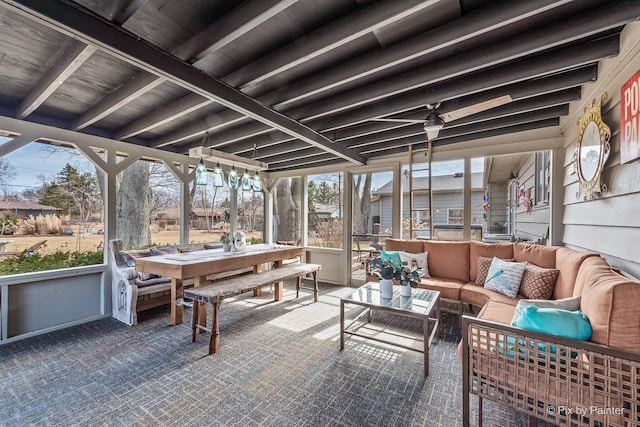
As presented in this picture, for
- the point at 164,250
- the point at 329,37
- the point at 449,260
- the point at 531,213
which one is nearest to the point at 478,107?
the point at 329,37

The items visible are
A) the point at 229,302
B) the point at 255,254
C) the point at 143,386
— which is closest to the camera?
the point at 143,386

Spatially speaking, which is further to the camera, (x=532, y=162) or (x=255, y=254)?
(x=532, y=162)

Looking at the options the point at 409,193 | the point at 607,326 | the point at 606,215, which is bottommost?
the point at 607,326

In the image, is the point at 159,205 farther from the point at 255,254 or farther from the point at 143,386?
the point at 143,386

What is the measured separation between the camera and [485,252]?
3.56 metres

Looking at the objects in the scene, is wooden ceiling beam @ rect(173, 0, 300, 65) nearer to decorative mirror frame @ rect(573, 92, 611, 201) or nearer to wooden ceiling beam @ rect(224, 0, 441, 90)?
wooden ceiling beam @ rect(224, 0, 441, 90)

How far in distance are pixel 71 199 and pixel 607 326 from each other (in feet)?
17.9

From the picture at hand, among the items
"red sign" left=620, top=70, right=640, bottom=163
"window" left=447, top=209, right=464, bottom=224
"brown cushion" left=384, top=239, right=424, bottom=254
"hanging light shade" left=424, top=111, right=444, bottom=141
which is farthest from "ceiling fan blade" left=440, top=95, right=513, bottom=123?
"window" left=447, top=209, right=464, bottom=224

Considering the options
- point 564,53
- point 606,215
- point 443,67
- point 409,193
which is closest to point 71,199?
point 443,67

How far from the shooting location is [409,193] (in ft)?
14.9

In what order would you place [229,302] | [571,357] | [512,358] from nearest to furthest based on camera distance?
[571,357] → [512,358] → [229,302]

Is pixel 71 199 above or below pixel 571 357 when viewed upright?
above

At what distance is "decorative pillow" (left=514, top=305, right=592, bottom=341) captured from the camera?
1448 millimetres

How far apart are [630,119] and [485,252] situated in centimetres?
214
